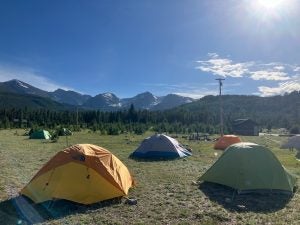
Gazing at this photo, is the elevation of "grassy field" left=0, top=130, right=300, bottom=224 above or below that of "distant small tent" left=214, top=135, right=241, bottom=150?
below

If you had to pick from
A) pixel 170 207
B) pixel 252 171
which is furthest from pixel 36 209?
pixel 252 171

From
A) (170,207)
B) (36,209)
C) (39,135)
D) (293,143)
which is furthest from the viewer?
(39,135)

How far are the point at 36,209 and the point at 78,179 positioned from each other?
1.77m

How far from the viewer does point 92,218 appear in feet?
36.9

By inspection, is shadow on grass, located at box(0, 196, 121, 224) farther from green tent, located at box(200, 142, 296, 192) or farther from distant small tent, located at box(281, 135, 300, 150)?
distant small tent, located at box(281, 135, 300, 150)

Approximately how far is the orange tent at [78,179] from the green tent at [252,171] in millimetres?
4504

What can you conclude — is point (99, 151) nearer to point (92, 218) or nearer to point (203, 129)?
point (92, 218)

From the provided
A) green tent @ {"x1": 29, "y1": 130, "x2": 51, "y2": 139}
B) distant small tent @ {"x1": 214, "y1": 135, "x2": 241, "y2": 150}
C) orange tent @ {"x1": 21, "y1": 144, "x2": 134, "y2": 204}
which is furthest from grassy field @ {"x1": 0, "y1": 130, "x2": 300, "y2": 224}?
green tent @ {"x1": 29, "y1": 130, "x2": 51, "y2": 139}

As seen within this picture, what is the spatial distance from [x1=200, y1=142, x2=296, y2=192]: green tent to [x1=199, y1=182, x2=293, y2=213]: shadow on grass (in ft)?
0.80

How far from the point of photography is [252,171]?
1480 cm

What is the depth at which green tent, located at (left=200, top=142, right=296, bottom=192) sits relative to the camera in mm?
14609

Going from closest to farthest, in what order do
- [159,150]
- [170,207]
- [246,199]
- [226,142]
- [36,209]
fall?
[36,209], [170,207], [246,199], [159,150], [226,142]

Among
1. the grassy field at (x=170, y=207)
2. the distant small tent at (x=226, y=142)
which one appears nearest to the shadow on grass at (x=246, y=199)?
the grassy field at (x=170, y=207)

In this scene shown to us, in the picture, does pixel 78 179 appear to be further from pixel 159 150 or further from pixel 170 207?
pixel 159 150
